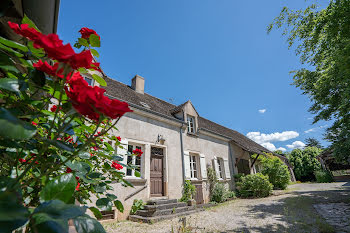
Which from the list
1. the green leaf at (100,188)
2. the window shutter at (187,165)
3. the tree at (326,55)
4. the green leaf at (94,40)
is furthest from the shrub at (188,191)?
the green leaf at (94,40)

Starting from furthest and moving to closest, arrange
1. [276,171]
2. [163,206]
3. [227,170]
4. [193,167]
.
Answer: [276,171], [227,170], [193,167], [163,206]

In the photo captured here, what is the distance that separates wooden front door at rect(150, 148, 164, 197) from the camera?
7582 millimetres

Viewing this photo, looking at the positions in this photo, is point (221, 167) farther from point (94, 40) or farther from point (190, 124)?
point (94, 40)

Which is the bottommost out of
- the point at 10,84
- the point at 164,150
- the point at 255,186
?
the point at 255,186

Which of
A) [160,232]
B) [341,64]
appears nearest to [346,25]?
[341,64]

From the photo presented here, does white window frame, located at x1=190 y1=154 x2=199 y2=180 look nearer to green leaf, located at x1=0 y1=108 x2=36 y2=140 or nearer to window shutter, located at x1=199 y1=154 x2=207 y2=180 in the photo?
window shutter, located at x1=199 y1=154 x2=207 y2=180

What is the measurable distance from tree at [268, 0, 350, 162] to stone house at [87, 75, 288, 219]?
5.80 metres

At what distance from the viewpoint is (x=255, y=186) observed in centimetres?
1084

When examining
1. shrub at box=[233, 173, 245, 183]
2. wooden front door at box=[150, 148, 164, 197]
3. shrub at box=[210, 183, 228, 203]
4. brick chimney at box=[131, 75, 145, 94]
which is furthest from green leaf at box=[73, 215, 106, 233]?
shrub at box=[233, 173, 245, 183]

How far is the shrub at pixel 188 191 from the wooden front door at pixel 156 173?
44.0 inches

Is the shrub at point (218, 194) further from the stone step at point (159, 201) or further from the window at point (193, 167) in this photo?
the stone step at point (159, 201)

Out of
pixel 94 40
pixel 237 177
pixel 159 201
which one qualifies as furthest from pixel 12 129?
pixel 237 177

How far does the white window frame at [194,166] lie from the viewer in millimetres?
9586

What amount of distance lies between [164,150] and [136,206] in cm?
279
